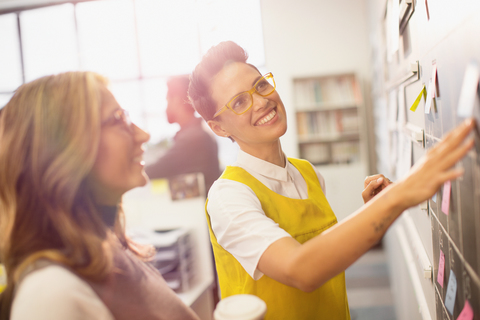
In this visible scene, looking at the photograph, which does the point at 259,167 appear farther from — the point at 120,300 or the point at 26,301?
the point at 26,301

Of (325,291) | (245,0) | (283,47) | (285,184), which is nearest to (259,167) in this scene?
(285,184)

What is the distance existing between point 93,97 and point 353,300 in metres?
3.18

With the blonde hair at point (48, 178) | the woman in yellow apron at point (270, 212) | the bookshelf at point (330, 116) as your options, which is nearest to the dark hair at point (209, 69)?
the woman in yellow apron at point (270, 212)

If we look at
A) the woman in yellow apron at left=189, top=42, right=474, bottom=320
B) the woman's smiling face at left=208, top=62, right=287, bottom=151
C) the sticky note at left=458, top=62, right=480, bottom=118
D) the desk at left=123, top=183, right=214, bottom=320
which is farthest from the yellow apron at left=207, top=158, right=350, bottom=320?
the desk at left=123, top=183, right=214, bottom=320

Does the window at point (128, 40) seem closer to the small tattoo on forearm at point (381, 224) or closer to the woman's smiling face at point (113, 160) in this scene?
the woman's smiling face at point (113, 160)

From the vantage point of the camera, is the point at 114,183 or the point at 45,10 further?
the point at 45,10

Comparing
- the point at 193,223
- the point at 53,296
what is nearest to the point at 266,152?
the point at 53,296

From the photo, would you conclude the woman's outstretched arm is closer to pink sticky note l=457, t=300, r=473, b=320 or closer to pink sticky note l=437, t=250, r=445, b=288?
pink sticky note l=457, t=300, r=473, b=320

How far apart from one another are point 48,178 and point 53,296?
0.22m

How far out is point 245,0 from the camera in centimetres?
513

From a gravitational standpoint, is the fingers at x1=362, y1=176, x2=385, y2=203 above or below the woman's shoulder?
above

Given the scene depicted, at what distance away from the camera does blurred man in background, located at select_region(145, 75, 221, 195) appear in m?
2.49

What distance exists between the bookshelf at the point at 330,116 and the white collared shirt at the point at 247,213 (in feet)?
12.2

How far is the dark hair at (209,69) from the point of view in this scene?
4.02 feet
